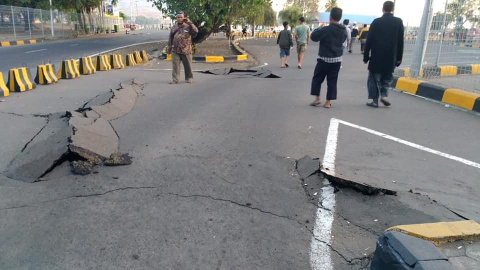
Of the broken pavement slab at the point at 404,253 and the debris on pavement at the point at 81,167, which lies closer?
the broken pavement slab at the point at 404,253

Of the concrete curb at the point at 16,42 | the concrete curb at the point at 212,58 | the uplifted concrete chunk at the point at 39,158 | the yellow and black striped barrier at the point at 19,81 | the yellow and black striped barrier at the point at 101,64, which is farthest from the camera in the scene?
the concrete curb at the point at 16,42

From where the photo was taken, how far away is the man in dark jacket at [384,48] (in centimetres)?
720

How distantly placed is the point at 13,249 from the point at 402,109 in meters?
7.10

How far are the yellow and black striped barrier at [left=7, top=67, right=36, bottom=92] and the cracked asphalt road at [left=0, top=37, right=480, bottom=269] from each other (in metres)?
1.83

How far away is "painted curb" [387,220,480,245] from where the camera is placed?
242cm

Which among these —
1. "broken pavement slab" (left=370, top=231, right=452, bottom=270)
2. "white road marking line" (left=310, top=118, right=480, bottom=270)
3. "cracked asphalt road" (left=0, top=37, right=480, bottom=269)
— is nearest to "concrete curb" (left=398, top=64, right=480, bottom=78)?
"cracked asphalt road" (left=0, top=37, right=480, bottom=269)

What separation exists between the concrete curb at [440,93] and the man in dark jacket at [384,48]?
1.73 m

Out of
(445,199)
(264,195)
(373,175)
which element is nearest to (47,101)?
(264,195)

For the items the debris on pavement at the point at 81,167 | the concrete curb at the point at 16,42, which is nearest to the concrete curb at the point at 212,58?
the concrete curb at the point at 16,42

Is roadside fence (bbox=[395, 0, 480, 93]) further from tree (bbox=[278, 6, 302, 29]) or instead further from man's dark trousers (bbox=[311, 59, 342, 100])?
tree (bbox=[278, 6, 302, 29])

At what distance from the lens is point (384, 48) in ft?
24.0

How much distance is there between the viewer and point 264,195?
355 centimetres

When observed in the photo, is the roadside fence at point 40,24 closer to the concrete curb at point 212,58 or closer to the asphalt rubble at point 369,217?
the concrete curb at point 212,58

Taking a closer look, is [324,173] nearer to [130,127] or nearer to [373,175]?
[373,175]
